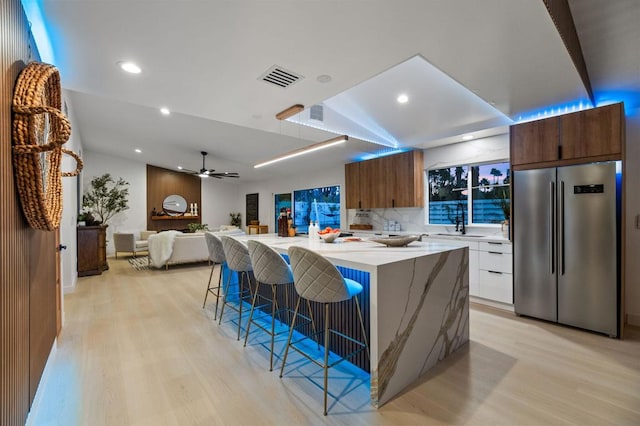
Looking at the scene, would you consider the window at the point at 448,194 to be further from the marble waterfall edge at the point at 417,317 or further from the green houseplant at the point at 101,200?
the green houseplant at the point at 101,200

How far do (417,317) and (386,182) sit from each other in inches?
145

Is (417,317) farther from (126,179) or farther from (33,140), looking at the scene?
(126,179)

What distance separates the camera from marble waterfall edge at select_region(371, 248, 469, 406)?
73.4 inches

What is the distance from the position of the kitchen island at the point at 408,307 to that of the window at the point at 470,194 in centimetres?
220

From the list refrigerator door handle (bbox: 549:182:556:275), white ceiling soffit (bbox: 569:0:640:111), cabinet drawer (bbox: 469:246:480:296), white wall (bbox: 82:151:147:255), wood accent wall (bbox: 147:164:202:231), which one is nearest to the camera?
white ceiling soffit (bbox: 569:0:640:111)

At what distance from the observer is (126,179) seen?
29.7ft

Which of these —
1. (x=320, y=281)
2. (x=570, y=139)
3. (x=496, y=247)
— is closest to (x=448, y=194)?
(x=496, y=247)

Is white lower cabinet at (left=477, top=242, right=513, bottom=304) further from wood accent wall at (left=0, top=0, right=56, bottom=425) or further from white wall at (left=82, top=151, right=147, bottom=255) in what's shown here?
white wall at (left=82, top=151, right=147, bottom=255)

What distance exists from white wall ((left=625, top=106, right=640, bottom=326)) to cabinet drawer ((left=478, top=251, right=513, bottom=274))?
46.4 inches

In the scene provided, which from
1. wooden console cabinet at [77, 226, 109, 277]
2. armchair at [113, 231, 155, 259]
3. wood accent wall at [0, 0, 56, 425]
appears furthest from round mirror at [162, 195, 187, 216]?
wood accent wall at [0, 0, 56, 425]

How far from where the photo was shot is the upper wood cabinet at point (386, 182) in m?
5.12

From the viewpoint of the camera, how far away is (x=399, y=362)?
6.50ft

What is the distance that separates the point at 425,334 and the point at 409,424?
665 millimetres

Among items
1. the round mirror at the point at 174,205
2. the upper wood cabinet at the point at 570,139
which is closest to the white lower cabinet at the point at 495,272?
the upper wood cabinet at the point at 570,139
